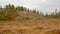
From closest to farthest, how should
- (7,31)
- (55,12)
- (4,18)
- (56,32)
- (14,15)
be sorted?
(56,32)
(7,31)
(4,18)
(14,15)
(55,12)

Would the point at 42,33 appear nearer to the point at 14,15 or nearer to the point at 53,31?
the point at 53,31

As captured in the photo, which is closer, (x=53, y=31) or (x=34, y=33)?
(x=53, y=31)

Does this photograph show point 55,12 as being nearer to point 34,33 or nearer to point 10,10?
point 10,10

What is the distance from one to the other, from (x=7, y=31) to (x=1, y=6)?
13.4 meters

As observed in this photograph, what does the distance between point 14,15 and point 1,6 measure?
3.09 meters

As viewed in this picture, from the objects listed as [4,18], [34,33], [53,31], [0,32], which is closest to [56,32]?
[53,31]

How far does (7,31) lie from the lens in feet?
29.2

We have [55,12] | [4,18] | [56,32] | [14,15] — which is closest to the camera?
[56,32]

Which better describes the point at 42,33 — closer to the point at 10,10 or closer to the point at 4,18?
the point at 4,18

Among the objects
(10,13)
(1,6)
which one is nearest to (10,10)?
(10,13)

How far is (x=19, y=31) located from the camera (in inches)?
361

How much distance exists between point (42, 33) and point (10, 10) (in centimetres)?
1222

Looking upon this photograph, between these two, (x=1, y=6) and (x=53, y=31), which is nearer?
(x=53, y=31)

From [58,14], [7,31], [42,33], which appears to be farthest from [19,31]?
[58,14]
